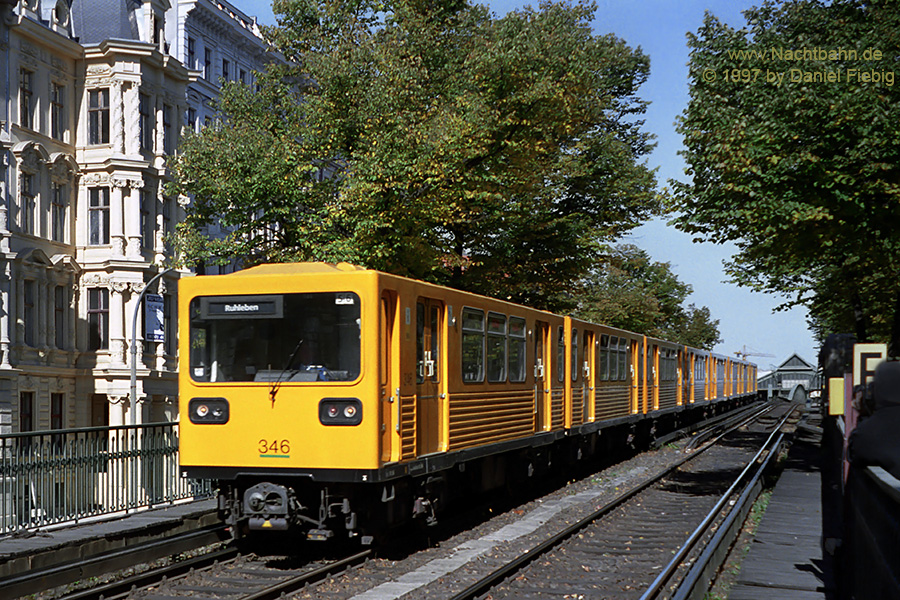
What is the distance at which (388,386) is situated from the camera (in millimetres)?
11867

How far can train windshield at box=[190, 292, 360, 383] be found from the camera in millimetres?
11719

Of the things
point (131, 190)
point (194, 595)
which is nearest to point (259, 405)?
point (194, 595)

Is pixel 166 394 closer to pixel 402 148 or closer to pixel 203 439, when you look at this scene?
pixel 402 148

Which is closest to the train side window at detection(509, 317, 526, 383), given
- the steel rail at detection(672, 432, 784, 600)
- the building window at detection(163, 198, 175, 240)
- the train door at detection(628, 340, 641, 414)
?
the steel rail at detection(672, 432, 784, 600)

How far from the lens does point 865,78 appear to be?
51.4ft

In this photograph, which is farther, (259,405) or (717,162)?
(717,162)

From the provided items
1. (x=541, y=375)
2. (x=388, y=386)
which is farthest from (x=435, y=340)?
(x=541, y=375)

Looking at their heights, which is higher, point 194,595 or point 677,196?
point 677,196

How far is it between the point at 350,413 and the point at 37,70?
2531cm

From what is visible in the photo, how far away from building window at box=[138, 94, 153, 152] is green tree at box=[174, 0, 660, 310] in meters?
10.5

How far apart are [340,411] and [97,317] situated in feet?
84.0

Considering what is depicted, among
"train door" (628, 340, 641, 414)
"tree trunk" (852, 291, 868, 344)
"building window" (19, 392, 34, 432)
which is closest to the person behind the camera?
"train door" (628, 340, 641, 414)

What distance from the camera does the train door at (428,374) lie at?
12758 millimetres

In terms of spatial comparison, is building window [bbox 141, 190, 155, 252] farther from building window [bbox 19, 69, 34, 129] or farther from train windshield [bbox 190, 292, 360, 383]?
train windshield [bbox 190, 292, 360, 383]
